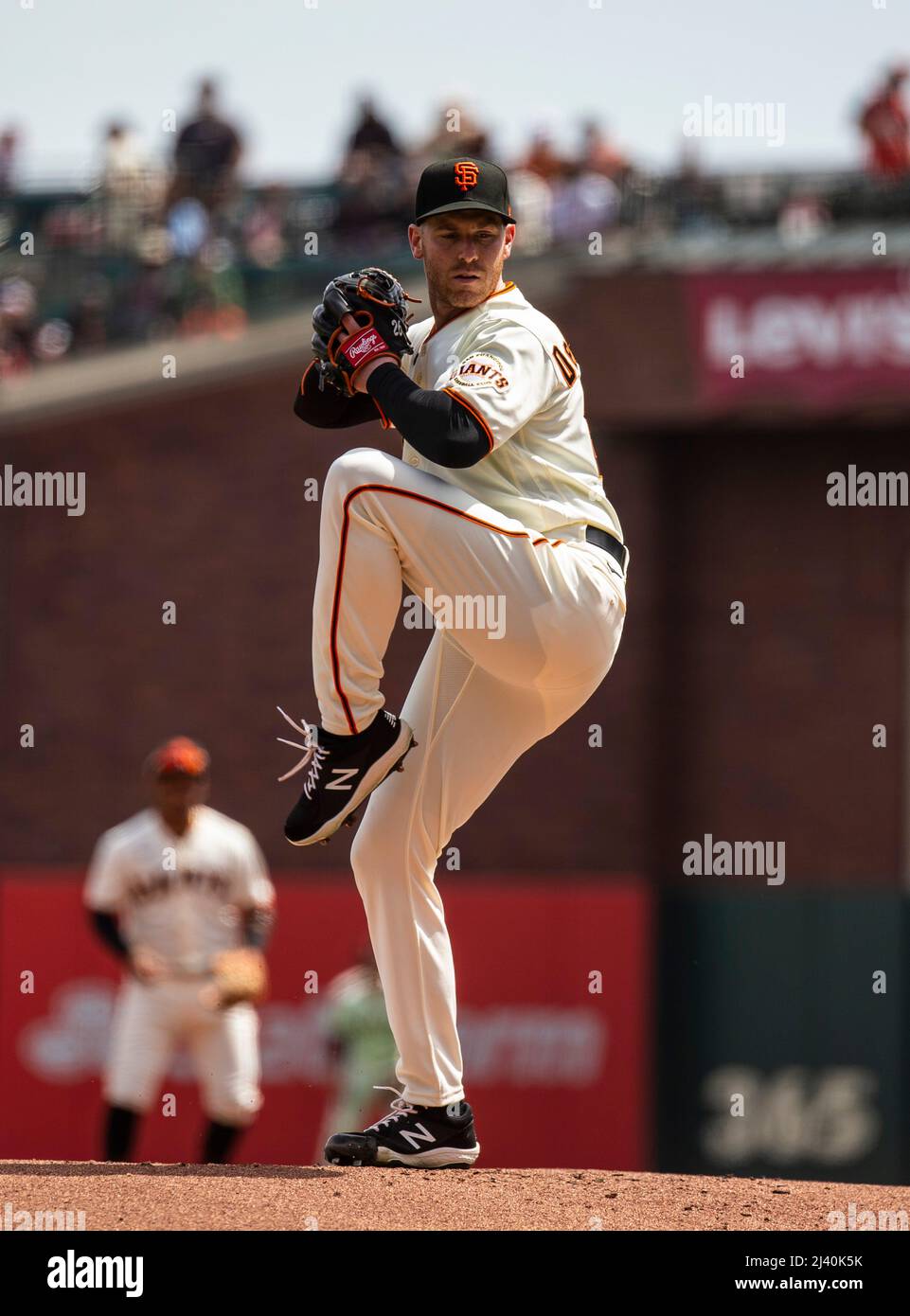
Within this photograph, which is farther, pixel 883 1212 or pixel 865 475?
pixel 865 475

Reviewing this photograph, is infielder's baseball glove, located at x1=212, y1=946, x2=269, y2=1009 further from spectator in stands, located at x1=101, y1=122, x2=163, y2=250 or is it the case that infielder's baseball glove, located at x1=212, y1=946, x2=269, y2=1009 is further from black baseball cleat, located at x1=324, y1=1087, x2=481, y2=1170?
spectator in stands, located at x1=101, y1=122, x2=163, y2=250

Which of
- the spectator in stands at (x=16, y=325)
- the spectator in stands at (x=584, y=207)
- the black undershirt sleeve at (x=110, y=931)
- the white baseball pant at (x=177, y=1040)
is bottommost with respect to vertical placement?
the white baseball pant at (x=177, y=1040)

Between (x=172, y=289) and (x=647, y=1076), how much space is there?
6.80 meters

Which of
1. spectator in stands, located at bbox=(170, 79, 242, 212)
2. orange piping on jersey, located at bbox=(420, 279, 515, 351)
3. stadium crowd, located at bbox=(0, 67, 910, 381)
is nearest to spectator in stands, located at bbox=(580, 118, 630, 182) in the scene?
stadium crowd, located at bbox=(0, 67, 910, 381)

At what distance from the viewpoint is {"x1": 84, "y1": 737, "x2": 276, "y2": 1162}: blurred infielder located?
30.8 ft

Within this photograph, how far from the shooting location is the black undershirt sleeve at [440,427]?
15.2 feet

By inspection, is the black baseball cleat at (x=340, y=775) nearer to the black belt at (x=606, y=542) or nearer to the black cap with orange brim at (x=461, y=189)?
the black belt at (x=606, y=542)

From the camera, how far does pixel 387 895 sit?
506 cm

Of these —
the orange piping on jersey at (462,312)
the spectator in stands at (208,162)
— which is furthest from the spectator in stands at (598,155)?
the orange piping on jersey at (462,312)

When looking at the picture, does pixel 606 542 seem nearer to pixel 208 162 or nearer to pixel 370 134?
pixel 370 134

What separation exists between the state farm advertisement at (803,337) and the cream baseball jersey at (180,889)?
540cm

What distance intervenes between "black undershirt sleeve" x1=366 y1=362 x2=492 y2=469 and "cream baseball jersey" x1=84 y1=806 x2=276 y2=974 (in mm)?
5506
